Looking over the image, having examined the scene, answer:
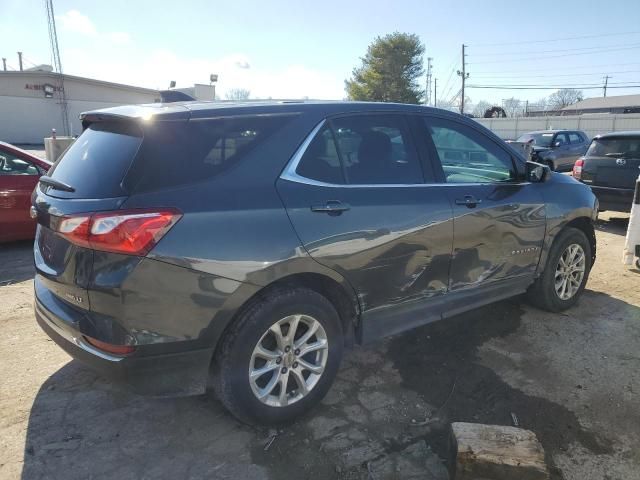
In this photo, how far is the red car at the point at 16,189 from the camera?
6207mm

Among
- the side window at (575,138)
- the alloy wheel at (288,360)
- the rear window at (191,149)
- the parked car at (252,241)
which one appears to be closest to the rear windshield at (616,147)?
the parked car at (252,241)

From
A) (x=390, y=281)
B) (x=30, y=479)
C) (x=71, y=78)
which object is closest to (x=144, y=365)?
(x=30, y=479)

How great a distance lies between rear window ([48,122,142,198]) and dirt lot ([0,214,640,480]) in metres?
1.32

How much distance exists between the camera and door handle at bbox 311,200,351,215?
8.88 ft

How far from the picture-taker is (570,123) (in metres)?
37.3

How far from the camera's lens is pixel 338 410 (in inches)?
119

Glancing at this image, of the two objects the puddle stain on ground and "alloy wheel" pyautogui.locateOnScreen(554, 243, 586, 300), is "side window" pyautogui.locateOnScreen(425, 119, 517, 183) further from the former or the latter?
the puddle stain on ground

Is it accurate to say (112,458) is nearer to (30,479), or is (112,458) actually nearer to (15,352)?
(30,479)

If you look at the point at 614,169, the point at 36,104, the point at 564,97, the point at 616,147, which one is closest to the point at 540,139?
the point at 616,147

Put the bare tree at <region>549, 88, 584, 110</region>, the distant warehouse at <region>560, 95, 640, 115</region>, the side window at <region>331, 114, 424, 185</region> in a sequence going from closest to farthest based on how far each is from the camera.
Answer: the side window at <region>331, 114, 424, 185</region>
the distant warehouse at <region>560, 95, 640, 115</region>
the bare tree at <region>549, 88, 584, 110</region>

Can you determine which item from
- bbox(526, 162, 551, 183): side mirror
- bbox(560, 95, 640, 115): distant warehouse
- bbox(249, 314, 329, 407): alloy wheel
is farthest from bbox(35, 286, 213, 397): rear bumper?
bbox(560, 95, 640, 115): distant warehouse

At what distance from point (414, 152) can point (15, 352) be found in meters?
3.21

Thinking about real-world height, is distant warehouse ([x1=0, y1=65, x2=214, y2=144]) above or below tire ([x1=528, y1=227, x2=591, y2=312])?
above

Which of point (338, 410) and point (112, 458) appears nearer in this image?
point (112, 458)
